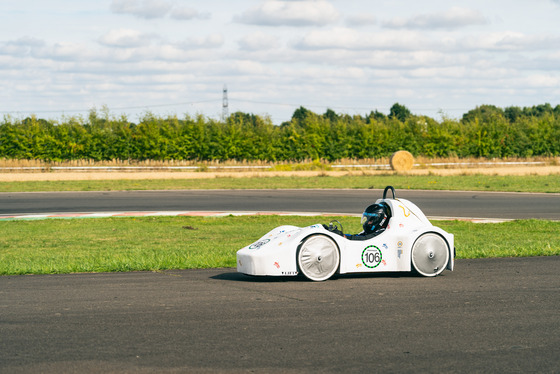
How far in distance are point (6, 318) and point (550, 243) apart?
1085cm

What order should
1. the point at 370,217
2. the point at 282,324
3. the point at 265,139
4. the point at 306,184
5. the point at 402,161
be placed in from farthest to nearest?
the point at 265,139 < the point at 402,161 < the point at 306,184 < the point at 370,217 < the point at 282,324

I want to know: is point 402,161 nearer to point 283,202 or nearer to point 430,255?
point 283,202

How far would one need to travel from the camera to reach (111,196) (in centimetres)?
3064

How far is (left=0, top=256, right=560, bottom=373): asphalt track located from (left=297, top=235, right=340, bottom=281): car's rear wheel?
17 centimetres

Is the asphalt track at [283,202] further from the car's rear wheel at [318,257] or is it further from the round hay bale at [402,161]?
the round hay bale at [402,161]

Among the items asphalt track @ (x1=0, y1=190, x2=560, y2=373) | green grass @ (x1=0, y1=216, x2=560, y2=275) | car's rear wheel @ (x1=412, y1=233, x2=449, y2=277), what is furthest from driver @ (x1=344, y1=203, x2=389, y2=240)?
green grass @ (x1=0, y1=216, x2=560, y2=275)

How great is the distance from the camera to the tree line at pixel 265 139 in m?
55.3

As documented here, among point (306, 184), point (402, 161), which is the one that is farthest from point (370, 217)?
point (402, 161)

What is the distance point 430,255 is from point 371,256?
85 centimetres

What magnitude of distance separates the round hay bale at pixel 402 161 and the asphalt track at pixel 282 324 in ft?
127

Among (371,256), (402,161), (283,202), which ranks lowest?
(283,202)

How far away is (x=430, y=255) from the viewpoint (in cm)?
970

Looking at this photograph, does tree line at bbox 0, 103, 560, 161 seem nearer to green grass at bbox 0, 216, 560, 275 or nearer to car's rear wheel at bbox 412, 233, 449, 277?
green grass at bbox 0, 216, 560, 275

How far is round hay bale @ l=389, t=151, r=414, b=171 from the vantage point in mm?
48375
